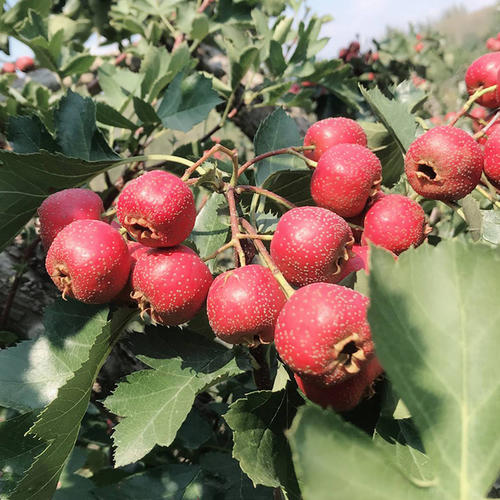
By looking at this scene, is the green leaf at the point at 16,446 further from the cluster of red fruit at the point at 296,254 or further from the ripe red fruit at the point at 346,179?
the ripe red fruit at the point at 346,179

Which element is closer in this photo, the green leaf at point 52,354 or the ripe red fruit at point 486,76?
the green leaf at point 52,354

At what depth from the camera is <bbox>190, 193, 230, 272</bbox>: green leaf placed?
1.11 metres

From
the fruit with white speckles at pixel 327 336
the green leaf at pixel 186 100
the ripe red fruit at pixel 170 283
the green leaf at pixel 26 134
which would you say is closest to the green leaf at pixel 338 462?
the fruit with white speckles at pixel 327 336

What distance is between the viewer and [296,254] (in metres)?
0.79

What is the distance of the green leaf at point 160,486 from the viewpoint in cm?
121

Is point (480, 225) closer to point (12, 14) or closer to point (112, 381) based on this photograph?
point (112, 381)

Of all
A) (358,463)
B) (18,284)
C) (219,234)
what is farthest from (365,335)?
(18,284)

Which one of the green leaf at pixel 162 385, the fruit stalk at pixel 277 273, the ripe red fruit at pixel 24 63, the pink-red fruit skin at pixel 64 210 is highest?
the fruit stalk at pixel 277 273

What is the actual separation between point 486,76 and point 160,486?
1.14 metres

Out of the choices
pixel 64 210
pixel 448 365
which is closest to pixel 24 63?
pixel 64 210

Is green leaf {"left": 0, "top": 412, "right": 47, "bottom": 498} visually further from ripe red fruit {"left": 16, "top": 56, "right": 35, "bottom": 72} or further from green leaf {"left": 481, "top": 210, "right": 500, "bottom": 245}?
ripe red fruit {"left": 16, "top": 56, "right": 35, "bottom": 72}

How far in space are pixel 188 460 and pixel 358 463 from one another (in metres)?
1.12

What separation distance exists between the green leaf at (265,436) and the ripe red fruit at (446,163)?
0.41 m

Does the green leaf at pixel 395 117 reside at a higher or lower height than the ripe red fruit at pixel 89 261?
higher
